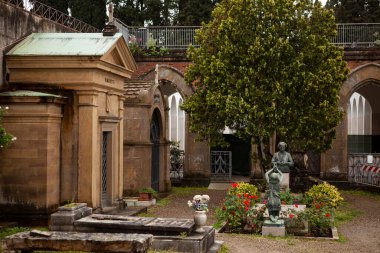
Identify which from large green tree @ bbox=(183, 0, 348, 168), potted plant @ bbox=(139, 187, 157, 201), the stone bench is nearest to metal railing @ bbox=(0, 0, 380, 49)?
large green tree @ bbox=(183, 0, 348, 168)

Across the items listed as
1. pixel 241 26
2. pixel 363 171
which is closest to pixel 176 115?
pixel 363 171

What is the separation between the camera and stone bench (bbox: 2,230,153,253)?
995 cm

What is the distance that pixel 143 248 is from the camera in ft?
32.9

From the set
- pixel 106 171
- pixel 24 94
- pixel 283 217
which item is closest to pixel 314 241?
pixel 283 217

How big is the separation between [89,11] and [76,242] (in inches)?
1051

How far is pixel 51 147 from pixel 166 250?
479 cm

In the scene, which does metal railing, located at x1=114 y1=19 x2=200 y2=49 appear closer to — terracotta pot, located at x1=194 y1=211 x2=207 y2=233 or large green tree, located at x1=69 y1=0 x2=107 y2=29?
large green tree, located at x1=69 y1=0 x2=107 y2=29

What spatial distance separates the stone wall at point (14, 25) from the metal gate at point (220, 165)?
13450mm

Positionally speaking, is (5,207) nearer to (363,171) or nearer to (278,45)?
(278,45)

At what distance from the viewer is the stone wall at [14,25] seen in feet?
50.8

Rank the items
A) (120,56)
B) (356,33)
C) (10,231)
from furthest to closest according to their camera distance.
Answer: (356,33) → (120,56) → (10,231)

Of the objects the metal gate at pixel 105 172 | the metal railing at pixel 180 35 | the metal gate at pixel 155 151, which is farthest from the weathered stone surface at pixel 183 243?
the metal railing at pixel 180 35

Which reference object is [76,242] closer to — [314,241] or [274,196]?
[274,196]

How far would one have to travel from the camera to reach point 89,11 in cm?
3491
